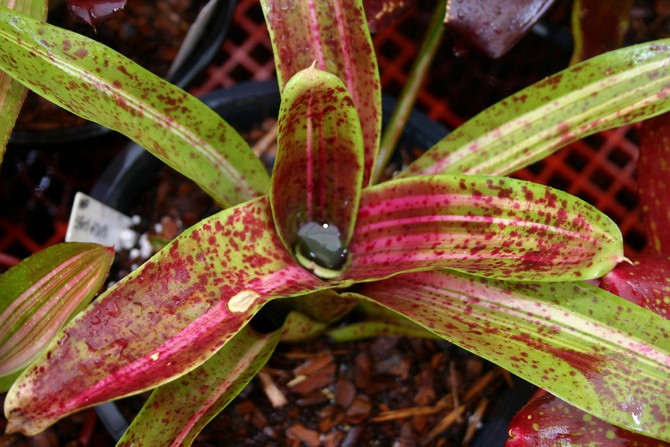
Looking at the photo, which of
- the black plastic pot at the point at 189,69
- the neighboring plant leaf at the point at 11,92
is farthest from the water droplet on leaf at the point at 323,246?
the black plastic pot at the point at 189,69

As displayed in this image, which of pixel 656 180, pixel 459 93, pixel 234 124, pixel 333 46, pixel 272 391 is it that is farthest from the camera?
pixel 459 93

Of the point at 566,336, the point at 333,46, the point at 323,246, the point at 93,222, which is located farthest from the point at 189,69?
the point at 566,336

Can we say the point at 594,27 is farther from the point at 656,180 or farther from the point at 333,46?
the point at 333,46

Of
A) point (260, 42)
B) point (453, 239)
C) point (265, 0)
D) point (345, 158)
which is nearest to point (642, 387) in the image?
point (453, 239)

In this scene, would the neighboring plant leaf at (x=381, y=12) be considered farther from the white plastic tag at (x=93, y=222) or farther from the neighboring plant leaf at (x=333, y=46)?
the white plastic tag at (x=93, y=222)

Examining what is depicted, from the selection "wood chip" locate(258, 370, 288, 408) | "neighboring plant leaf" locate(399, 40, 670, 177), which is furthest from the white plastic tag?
"neighboring plant leaf" locate(399, 40, 670, 177)

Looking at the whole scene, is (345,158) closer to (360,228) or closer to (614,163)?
(360,228)
